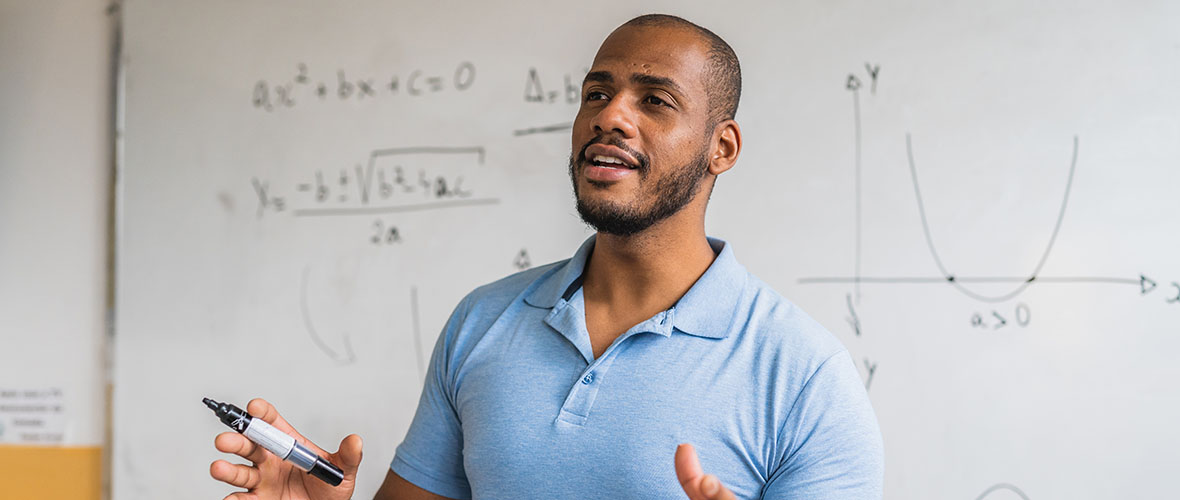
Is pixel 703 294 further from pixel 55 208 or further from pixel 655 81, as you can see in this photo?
pixel 55 208

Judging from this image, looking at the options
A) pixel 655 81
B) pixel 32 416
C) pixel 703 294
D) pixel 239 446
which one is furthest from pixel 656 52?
pixel 32 416

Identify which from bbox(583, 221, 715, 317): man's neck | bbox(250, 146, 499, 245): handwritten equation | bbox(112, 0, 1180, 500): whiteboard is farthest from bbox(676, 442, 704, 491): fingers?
bbox(250, 146, 499, 245): handwritten equation

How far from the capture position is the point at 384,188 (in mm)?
1795

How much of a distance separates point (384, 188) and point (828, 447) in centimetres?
117

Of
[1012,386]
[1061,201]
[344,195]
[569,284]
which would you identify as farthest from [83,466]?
[1061,201]

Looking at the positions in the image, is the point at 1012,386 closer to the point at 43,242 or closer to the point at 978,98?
the point at 978,98

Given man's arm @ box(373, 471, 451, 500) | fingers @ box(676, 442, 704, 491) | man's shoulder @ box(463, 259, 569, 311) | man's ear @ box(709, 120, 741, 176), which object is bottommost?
man's arm @ box(373, 471, 451, 500)

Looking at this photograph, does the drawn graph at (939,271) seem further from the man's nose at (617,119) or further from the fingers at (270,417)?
the fingers at (270,417)

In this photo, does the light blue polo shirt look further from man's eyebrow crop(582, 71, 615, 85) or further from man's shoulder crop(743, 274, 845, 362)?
man's eyebrow crop(582, 71, 615, 85)

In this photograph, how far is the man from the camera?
865 millimetres

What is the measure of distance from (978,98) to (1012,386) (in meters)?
0.46

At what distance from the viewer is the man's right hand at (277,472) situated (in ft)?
2.93

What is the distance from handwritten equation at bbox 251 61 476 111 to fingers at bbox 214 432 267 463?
980mm

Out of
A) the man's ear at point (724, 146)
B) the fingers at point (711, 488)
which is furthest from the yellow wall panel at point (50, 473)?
the fingers at point (711, 488)
